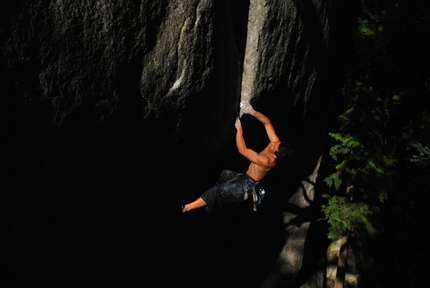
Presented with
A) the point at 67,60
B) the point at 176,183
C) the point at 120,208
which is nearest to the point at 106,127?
the point at 67,60

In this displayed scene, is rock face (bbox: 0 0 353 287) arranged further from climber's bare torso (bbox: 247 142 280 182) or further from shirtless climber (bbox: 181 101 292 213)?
climber's bare torso (bbox: 247 142 280 182)

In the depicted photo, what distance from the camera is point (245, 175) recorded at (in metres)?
5.36

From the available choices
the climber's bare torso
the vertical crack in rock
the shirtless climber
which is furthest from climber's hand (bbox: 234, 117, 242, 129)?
the climber's bare torso

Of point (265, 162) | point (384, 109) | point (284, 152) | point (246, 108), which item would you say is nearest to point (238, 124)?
point (246, 108)

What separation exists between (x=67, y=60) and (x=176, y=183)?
241 cm

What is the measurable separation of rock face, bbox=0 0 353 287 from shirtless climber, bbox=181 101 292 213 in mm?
252

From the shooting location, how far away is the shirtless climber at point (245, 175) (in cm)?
489

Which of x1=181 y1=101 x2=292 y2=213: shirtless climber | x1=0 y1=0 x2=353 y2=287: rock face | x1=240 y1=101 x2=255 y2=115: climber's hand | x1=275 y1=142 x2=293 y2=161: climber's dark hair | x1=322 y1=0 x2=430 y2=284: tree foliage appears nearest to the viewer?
x1=0 y1=0 x2=353 y2=287: rock face

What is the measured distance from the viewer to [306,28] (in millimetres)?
5348

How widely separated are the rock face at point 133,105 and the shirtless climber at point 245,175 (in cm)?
25

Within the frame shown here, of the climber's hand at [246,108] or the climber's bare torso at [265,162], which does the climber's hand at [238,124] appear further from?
the climber's bare torso at [265,162]

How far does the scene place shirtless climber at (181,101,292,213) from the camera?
4.89 metres

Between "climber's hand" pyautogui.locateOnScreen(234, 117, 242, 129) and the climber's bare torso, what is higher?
"climber's hand" pyautogui.locateOnScreen(234, 117, 242, 129)

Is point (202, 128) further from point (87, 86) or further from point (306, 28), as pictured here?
point (306, 28)
